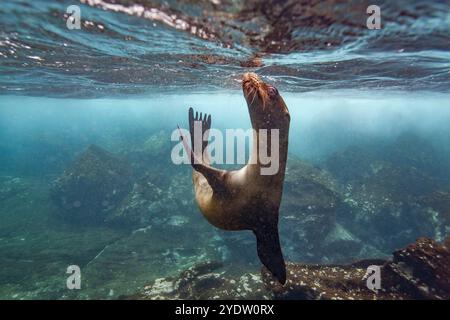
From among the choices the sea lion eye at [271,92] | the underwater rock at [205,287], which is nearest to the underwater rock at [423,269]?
the underwater rock at [205,287]

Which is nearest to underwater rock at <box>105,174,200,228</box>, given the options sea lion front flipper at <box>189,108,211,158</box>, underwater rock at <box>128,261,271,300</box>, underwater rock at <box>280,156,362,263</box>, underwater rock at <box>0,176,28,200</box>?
underwater rock at <box>280,156,362,263</box>

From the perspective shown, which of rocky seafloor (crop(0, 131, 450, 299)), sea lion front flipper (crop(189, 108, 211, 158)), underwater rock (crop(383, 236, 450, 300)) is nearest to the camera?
sea lion front flipper (crop(189, 108, 211, 158))

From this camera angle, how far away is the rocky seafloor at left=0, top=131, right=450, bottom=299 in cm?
882

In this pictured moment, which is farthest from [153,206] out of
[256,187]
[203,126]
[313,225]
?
[256,187]

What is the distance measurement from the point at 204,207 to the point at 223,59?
8.29 meters

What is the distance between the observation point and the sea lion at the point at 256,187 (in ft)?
13.0

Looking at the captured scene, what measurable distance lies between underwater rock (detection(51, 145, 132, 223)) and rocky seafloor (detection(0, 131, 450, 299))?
7cm

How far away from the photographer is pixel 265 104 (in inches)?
155

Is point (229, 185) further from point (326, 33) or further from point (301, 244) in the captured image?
point (301, 244)

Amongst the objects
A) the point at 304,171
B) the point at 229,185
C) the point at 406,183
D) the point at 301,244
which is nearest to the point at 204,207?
the point at 229,185

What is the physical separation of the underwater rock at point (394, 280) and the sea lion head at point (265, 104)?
16.4 feet

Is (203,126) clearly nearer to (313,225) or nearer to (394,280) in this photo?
(394,280)

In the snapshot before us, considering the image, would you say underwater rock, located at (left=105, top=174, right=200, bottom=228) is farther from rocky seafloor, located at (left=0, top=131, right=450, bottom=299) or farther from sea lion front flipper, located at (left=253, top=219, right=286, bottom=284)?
sea lion front flipper, located at (left=253, top=219, right=286, bottom=284)

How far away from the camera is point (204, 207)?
5.05 meters
